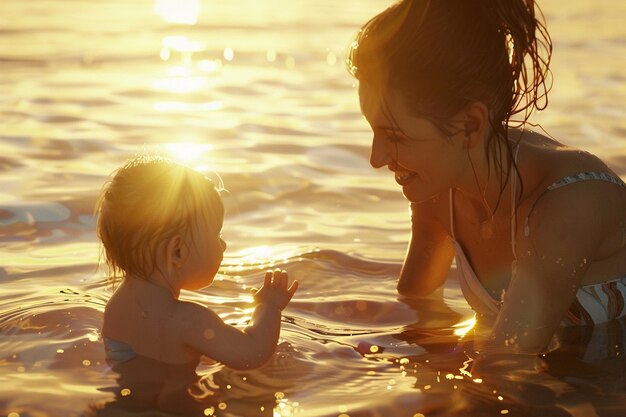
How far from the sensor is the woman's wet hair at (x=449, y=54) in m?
3.69

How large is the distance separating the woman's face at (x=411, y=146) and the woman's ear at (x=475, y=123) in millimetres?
31

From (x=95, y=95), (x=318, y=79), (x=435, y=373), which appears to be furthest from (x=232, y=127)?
(x=435, y=373)

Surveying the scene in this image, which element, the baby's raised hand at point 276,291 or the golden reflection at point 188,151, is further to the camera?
the golden reflection at point 188,151

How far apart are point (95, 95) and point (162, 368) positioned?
5.98 meters

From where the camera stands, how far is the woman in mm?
3707

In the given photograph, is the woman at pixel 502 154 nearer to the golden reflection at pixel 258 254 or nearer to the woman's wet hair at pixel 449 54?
the woman's wet hair at pixel 449 54

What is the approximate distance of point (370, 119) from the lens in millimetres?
3934

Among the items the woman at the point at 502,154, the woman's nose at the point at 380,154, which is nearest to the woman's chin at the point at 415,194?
the woman at the point at 502,154

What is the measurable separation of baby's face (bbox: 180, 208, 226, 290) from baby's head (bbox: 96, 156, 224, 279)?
0.02 meters

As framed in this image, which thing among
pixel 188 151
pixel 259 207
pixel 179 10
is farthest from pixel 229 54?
pixel 259 207

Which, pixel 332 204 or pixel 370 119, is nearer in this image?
pixel 370 119

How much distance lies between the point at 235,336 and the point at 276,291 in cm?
31

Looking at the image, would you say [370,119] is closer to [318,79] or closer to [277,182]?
[277,182]

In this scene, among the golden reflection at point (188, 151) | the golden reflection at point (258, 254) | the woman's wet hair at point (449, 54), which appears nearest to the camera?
the woman's wet hair at point (449, 54)
